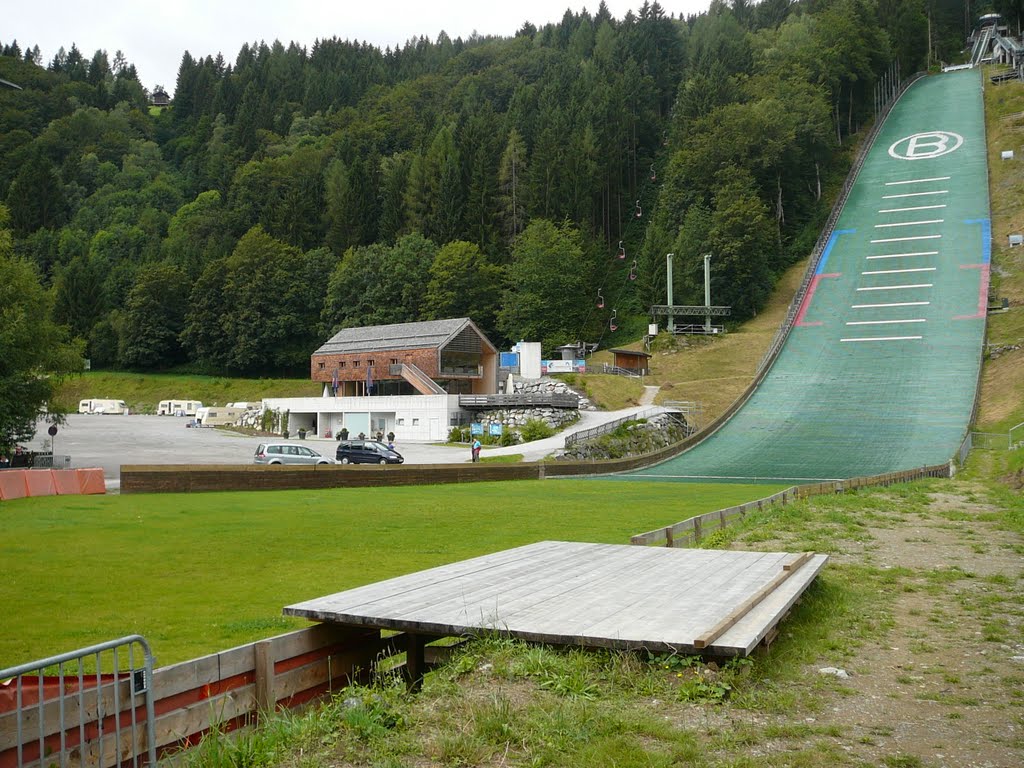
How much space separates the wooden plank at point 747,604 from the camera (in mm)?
6265

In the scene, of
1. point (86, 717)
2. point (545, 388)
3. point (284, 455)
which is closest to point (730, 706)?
point (86, 717)

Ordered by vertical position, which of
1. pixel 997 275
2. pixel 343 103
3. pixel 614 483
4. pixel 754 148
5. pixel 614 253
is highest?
pixel 343 103

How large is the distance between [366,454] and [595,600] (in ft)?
111

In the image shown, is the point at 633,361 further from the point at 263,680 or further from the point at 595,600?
the point at 263,680

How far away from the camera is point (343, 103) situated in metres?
148

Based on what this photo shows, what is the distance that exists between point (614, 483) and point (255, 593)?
74.5ft

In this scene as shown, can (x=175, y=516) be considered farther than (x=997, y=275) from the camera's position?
No

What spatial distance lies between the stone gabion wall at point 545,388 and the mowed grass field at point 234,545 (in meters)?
25.9

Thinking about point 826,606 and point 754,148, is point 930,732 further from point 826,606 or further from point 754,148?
point 754,148

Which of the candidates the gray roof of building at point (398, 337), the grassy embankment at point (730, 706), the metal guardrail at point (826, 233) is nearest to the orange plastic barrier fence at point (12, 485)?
the grassy embankment at point (730, 706)

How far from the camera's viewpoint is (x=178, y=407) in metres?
82.7

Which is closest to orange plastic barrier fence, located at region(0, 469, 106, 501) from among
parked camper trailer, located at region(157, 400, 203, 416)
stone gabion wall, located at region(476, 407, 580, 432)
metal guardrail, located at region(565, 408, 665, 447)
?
metal guardrail, located at region(565, 408, 665, 447)

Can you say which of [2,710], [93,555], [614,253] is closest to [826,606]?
[2,710]

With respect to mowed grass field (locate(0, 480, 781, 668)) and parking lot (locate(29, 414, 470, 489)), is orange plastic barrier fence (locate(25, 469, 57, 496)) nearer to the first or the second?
mowed grass field (locate(0, 480, 781, 668))
